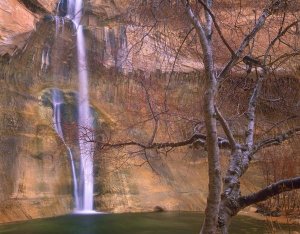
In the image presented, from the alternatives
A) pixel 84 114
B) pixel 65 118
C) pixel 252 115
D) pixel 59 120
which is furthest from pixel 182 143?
pixel 84 114

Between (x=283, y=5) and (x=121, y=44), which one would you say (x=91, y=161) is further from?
→ (x=283, y=5)

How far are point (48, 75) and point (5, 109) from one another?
9.92ft

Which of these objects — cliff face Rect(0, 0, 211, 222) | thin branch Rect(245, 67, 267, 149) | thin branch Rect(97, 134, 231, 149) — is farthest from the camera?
cliff face Rect(0, 0, 211, 222)

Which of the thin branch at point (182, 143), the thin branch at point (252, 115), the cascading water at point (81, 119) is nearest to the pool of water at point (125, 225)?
the cascading water at point (81, 119)

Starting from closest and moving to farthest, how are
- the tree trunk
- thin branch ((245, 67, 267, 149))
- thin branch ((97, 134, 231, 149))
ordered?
the tree trunk < thin branch ((245, 67, 267, 149)) < thin branch ((97, 134, 231, 149))

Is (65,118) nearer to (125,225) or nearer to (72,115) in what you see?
(72,115)

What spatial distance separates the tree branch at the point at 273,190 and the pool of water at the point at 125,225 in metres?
6.59

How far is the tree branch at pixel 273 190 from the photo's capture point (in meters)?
3.70

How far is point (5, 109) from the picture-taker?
14.9 metres

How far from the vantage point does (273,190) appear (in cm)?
379

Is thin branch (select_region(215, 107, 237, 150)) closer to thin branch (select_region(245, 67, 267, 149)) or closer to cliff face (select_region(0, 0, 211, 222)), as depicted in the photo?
thin branch (select_region(245, 67, 267, 149))

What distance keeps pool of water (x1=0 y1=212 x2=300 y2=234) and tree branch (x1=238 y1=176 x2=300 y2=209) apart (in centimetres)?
659

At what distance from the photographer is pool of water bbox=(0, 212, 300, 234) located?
10961 millimetres

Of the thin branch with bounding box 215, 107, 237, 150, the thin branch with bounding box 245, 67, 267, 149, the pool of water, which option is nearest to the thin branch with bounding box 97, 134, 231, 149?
the thin branch with bounding box 245, 67, 267, 149
